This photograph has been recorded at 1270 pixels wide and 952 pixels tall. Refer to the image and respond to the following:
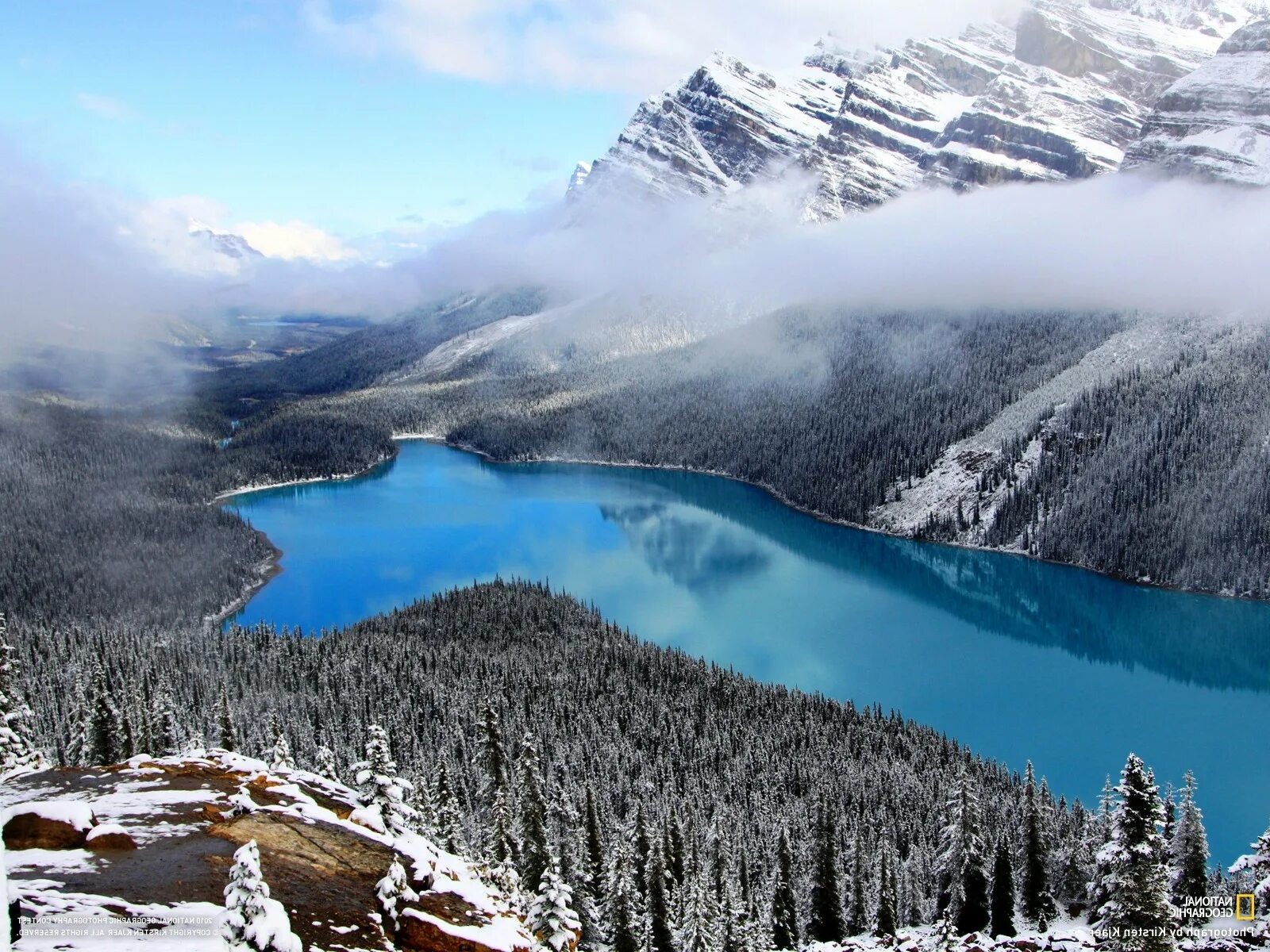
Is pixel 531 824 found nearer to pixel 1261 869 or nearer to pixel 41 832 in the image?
pixel 41 832

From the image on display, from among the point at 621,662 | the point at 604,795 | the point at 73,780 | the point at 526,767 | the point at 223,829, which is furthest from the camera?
the point at 621,662

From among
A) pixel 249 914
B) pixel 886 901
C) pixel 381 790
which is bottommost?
pixel 249 914

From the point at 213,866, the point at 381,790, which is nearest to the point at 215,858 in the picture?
the point at 213,866

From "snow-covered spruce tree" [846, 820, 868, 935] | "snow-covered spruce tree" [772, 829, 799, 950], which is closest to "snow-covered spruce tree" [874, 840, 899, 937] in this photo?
"snow-covered spruce tree" [846, 820, 868, 935]

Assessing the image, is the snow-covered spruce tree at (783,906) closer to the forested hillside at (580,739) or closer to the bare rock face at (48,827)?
the forested hillside at (580,739)

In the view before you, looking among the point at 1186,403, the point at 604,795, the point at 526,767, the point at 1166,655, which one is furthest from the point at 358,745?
the point at 1186,403

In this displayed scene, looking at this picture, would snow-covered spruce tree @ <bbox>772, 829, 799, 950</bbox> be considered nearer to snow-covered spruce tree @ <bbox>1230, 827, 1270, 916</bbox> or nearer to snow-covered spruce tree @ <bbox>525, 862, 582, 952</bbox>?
snow-covered spruce tree @ <bbox>1230, 827, 1270, 916</bbox>

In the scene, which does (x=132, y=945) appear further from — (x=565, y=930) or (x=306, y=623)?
(x=306, y=623)
